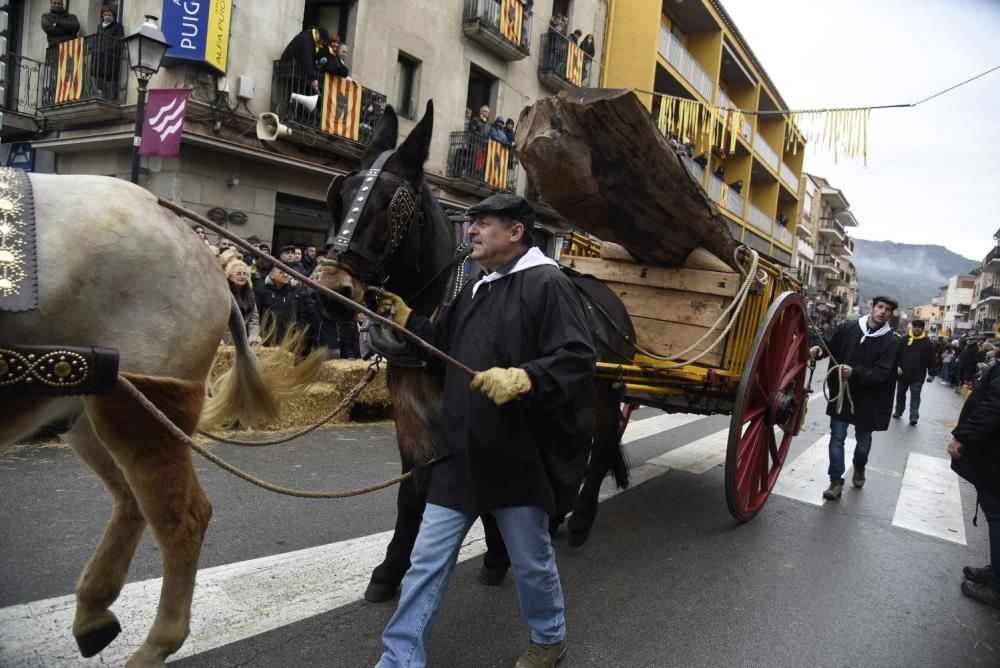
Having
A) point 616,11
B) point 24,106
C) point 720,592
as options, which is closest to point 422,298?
point 720,592

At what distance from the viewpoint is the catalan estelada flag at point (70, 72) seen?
35.7 ft

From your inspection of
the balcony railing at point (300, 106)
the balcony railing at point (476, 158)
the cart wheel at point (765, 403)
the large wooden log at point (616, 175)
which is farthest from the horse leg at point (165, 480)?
the balcony railing at point (476, 158)

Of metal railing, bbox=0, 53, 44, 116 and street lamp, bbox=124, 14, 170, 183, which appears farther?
metal railing, bbox=0, 53, 44, 116

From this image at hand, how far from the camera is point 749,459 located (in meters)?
4.78

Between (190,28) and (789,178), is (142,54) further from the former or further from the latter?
(789,178)

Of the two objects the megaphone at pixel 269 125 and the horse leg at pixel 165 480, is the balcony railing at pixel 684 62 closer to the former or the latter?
the megaphone at pixel 269 125

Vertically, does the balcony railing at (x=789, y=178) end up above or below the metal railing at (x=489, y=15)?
above

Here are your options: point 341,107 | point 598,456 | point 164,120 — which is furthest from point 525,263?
point 341,107

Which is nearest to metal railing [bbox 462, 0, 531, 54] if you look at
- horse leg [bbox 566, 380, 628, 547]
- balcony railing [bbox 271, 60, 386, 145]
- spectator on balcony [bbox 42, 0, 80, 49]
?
balcony railing [bbox 271, 60, 386, 145]

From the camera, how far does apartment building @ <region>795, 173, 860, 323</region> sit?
182 ft

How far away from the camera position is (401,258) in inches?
118

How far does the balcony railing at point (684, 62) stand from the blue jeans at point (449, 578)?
64.3ft

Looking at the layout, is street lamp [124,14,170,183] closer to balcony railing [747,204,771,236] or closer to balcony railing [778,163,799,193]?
balcony railing [747,204,771,236]

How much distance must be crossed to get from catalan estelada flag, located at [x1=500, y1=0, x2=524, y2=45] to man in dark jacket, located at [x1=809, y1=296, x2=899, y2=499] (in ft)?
38.8
